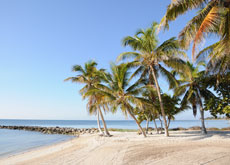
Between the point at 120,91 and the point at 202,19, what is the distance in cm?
705

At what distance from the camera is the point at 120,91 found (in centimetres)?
1188

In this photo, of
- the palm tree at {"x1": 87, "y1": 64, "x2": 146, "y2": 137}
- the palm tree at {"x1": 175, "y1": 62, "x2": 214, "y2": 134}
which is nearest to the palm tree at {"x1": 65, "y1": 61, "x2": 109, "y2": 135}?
the palm tree at {"x1": 87, "y1": 64, "x2": 146, "y2": 137}

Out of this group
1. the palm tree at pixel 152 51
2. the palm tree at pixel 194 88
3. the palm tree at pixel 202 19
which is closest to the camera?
the palm tree at pixel 202 19

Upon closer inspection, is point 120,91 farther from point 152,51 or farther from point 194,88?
point 194,88

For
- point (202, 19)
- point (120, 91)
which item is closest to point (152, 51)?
point (120, 91)

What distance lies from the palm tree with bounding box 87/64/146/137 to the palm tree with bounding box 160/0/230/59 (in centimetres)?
542

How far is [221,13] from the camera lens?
561 centimetres

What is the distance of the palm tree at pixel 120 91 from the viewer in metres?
11.8

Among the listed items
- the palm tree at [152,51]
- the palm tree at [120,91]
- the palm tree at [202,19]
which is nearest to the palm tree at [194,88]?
the palm tree at [152,51]

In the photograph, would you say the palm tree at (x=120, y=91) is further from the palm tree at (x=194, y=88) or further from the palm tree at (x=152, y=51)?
the palm tree at (x=194, y=88)

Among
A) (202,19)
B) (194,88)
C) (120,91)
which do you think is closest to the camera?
(202,19)

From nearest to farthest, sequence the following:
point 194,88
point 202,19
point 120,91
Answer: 1. point 202,19
2. point 120,91
3. point 194,88

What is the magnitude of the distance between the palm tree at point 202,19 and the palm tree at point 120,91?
542 cm

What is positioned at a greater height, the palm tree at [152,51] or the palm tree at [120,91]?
the palm tree at [152,51]
